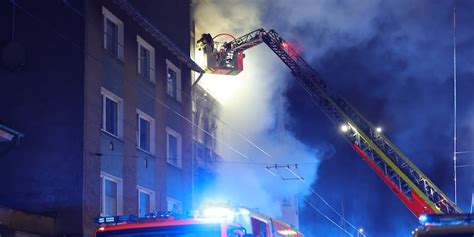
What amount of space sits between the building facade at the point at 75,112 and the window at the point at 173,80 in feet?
8.34

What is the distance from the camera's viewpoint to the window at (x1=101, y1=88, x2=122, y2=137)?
772 inches

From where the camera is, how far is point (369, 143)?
912 inches

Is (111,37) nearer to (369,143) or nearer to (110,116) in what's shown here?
(110,116)

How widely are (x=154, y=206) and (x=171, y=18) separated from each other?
7.41m

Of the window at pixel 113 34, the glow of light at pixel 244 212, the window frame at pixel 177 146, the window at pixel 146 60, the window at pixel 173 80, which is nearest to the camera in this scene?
the glow of light at pixel 244 212

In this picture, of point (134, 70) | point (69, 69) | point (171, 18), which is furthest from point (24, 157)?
point (171, 18)

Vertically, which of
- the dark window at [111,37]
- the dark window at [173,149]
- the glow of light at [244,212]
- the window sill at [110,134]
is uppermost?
the dark window at [111,37]

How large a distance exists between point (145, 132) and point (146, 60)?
2393 mm

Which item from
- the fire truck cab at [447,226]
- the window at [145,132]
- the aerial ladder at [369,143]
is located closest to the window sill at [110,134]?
the window at [145,132]

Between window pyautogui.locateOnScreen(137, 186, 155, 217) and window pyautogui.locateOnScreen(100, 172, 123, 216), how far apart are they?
1289 millimetres

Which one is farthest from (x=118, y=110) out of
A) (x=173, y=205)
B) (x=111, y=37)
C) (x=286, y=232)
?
(x=286, y=232)

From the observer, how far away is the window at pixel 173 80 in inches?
967

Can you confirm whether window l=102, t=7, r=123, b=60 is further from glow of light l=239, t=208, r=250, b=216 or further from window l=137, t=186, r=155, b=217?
glow of light l=239, t=208, r=250, b=216

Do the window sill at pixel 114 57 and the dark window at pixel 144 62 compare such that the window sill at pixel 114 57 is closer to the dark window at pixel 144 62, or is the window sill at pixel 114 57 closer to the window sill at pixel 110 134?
the dark window at pixel 144 62
